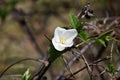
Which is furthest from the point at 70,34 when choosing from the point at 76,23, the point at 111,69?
the point at 111,69

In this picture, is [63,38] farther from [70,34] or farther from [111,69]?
[111,69]

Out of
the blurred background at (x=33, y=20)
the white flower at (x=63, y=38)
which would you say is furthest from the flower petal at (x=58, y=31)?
the blurred background at (x=33, y=20)

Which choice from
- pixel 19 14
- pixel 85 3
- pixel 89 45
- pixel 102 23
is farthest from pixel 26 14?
pixel 85 3

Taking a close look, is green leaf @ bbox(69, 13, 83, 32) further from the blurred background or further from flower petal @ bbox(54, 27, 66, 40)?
the blurred background

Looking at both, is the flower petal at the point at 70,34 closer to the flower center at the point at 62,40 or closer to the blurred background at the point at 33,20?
the flower center at the point at 62,40

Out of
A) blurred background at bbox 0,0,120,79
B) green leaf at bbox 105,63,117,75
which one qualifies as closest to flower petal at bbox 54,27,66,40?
green leaf at bbox 105,63,117,75

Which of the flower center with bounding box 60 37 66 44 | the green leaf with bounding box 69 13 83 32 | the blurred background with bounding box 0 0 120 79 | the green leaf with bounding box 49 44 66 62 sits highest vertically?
the green leaf with bounding box 69 13 83 32

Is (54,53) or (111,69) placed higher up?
(54,53)

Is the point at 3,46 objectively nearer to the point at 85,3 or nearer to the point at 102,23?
the point at 102,23
